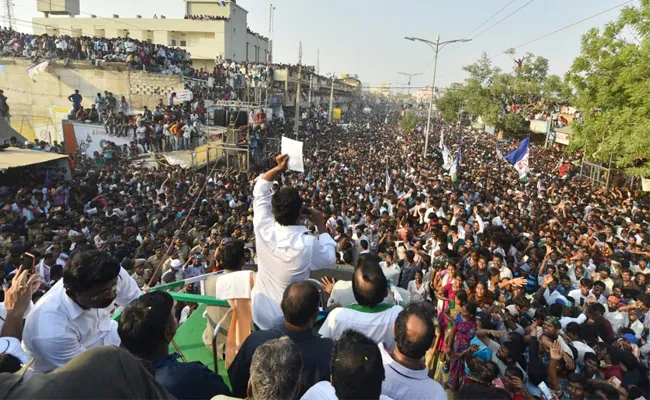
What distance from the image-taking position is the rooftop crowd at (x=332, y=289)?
1.84 metres

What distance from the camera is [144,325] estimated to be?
1.85 m

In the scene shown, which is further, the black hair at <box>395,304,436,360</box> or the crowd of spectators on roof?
the crowd of spectators on roof

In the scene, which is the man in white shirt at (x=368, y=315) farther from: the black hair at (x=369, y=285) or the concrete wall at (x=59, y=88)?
the concrete wall at (x=59, y=88)

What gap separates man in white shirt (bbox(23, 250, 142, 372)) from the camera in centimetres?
205

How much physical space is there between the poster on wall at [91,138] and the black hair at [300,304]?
55.8ft

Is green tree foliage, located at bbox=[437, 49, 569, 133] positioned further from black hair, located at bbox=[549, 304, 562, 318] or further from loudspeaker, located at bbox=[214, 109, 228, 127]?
black hair, located at bbox=[549, 304, 562, 318]

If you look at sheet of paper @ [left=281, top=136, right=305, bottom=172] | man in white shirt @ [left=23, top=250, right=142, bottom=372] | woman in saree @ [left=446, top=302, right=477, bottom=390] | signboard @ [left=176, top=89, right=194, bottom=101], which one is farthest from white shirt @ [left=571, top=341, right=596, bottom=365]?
signboard @ [left=176, top=89, right=194, bottom=101]

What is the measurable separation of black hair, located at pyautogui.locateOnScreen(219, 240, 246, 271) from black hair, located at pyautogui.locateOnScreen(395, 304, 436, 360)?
1318 mm

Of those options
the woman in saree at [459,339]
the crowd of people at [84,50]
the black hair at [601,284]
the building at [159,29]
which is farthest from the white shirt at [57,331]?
the building at [159,29]

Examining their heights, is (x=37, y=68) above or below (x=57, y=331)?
above

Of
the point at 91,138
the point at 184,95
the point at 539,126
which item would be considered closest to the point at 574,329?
the point at 91,138

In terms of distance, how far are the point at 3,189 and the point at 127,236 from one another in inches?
213

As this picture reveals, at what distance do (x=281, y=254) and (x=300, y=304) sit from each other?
20.0 inches

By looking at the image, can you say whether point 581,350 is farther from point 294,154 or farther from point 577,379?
point 294,154
